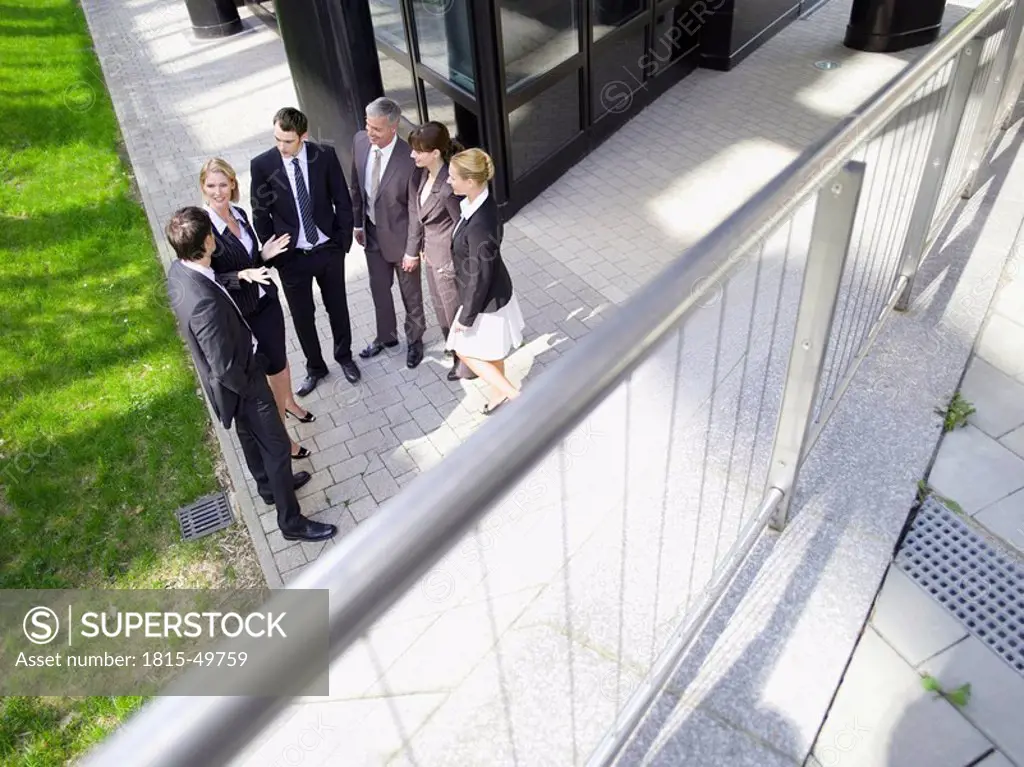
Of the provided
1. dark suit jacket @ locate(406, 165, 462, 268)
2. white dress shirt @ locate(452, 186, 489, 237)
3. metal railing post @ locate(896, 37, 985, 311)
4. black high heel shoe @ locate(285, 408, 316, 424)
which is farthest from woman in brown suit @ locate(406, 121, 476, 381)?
metal railing post @ locate(896, 37, 985, 311)

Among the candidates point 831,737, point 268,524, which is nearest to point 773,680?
point 831,737

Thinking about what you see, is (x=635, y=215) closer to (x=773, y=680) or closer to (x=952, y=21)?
(x=773, y=680)

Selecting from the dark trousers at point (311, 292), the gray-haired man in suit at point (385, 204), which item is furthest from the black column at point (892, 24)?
the dark trousers at point (311, 292)

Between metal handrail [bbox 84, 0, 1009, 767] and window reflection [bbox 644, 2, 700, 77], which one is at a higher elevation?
metal handrail [bbox 84, 0, 1009, 767]

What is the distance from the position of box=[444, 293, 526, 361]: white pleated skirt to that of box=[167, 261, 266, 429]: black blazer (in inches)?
53.0

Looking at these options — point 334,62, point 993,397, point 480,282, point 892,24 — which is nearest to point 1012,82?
point 993,397

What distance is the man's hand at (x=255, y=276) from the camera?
13.0ft

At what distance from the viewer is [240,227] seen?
421 centimetres

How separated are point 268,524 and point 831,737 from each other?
10.8 feet

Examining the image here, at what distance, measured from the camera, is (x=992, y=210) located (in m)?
4.48

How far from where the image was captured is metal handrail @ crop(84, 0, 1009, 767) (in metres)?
0.79

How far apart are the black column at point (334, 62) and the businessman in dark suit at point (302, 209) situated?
232 centimetres

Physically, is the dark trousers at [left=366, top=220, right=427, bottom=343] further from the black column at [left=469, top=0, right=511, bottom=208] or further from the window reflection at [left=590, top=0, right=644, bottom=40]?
the window reflection at [left=590, top=0, right=644, bottom=40]

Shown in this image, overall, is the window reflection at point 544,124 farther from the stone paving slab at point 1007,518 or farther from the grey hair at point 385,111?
the stone paving slab at point 1007,518
